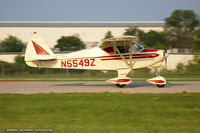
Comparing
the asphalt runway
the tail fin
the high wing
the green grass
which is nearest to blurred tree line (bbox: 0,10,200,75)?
the asphalt runway

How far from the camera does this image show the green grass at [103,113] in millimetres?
6715

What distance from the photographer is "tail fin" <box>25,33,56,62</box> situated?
14547mm

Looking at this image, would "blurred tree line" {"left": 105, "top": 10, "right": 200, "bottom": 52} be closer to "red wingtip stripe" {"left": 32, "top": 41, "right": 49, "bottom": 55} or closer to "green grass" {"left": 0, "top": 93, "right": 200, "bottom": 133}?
"red wingtip stripe" {"left": 32, "top": 41, "right": 49, "bottom": 55}

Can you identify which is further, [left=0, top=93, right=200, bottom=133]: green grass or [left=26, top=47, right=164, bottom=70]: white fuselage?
[left=26, top=47, right=164, bottom=70]: white fuselage

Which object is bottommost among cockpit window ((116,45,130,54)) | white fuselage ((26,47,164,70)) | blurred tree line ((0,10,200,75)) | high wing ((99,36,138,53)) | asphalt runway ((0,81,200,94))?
asphalt runway ((0,81,200,94))

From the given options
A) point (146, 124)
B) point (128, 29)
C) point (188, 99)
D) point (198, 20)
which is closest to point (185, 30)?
point (198, 20)

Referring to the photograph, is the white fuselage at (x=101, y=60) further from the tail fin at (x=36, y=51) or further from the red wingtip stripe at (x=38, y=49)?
the red wingtip stripe at (x=38, y=49)

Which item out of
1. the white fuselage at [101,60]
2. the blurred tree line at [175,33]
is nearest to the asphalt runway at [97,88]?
the white fuselage at [101,60]

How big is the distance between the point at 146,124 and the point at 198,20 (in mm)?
52135

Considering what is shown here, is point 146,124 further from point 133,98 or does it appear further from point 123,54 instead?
point 123,54

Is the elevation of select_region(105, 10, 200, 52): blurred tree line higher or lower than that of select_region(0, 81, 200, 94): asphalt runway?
higher

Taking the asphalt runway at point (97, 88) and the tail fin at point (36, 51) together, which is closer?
the asphalt runway at point (97, 88)

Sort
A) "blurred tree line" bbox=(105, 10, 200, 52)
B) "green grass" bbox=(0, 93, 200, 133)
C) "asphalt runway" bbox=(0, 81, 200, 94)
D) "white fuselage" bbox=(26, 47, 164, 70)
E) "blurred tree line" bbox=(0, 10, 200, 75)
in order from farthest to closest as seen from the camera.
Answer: "blurred tree line" bbox=(105, 10, 200, 52) → "blurred tree line" bbox=(0, 10, 200, 75) → "white fuselage" bbox=(26, 47, 164, 70) → "asphalt runway" bbox=(0, 81, 200, 94) → "green grass" bbox=(0, 93, 200, 133)

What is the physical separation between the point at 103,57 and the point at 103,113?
696 centimetres
